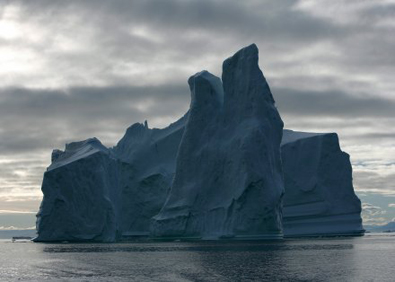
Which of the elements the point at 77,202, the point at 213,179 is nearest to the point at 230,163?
the point at 213,179

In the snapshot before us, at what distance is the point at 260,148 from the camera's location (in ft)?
208

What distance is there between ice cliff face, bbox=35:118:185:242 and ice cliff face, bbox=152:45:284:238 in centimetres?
820

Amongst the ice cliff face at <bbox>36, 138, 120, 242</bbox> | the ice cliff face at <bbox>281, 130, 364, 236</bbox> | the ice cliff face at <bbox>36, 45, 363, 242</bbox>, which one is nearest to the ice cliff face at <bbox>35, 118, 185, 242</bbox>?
the ice cliff face at <bbox>36, 138, 120, 242</bbox>

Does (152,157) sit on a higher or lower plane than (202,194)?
higher

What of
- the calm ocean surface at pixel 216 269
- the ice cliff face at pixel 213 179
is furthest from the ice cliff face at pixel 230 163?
the calm ocean surface at pixel 216 269

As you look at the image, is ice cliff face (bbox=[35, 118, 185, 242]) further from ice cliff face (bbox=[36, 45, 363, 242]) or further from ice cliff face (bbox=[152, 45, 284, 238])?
ice cliff face (bbox=[152, 45, 284, 238])

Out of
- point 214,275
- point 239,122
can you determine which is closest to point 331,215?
point 239,122

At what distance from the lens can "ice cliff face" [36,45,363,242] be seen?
6284 centimetres

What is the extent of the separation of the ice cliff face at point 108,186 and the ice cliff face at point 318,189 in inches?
633

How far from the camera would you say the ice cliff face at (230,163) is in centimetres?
6166

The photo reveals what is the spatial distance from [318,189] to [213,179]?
22.0m

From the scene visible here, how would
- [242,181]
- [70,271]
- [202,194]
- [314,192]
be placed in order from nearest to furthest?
[70,271], [242,181], [202,194], [314,192]

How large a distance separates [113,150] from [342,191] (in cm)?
3277

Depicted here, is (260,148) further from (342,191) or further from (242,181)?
(342,191)
